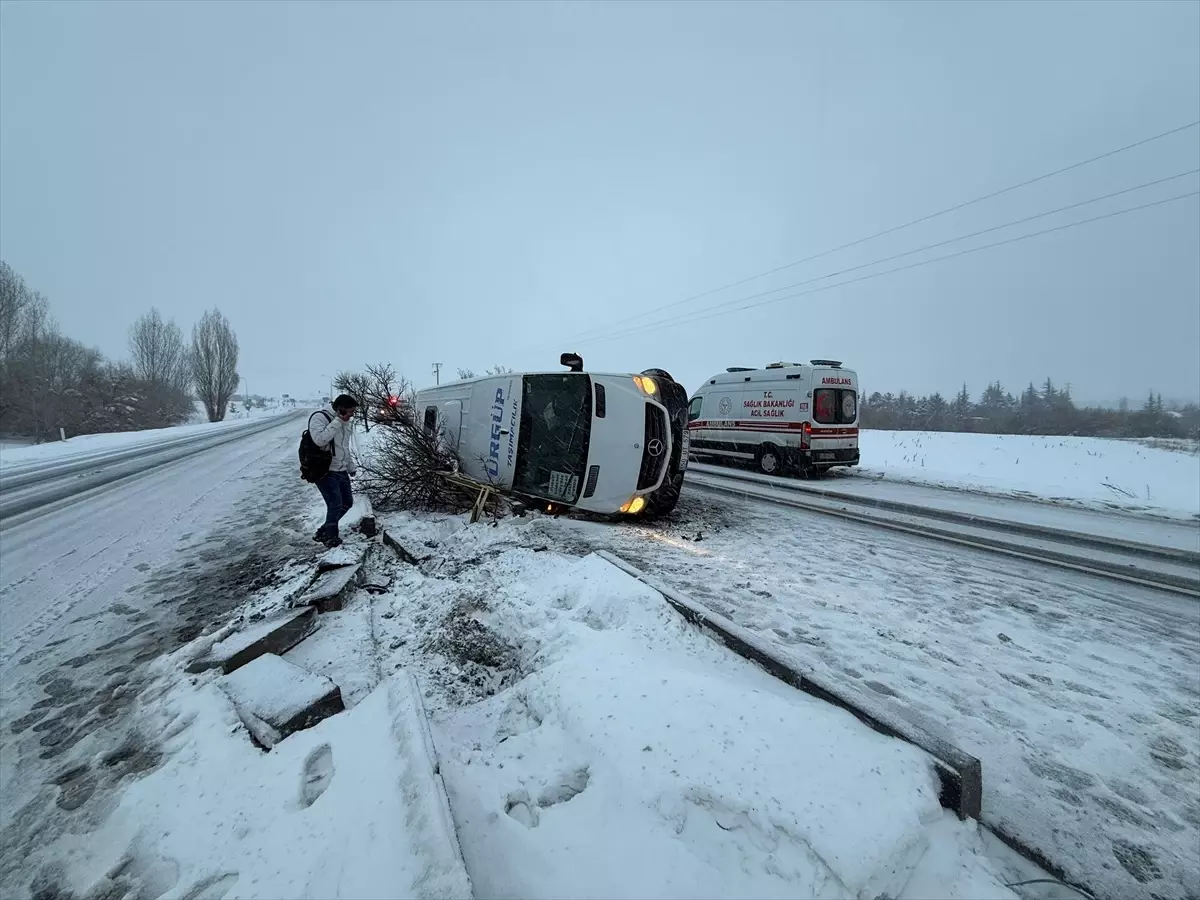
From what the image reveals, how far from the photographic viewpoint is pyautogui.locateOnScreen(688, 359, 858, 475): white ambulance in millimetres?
11172

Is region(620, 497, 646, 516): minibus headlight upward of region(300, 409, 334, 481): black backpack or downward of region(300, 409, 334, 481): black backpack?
downward

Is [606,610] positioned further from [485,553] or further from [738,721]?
[485,553]

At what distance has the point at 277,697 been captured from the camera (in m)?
2.60

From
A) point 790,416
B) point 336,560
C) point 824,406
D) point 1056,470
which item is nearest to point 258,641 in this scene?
point 336,560

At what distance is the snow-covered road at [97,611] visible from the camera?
2.37 m

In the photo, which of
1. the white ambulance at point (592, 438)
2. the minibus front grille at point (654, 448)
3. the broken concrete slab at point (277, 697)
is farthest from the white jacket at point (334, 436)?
the minibus front grille at point (654, 448)

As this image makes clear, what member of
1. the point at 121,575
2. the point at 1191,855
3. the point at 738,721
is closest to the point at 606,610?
the point at 738,721

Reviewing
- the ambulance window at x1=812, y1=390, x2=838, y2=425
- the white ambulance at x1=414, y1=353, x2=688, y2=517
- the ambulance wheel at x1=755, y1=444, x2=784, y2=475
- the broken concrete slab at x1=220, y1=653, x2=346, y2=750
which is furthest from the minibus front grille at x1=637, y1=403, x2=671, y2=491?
the ambulance wheel at x1=755, y1=444, x2=784, y2=475

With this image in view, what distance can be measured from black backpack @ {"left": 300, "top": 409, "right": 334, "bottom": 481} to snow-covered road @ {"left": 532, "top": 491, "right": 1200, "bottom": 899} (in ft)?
9.00

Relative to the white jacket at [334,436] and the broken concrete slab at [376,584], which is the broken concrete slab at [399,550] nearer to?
the broken concrete slab at [376,584]

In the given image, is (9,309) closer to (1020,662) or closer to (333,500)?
(333,500)

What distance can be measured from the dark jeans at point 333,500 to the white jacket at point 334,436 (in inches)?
4.4

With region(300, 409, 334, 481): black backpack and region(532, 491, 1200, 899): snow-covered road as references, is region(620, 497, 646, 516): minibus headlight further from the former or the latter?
region(300, 409, 334, 481): black backpack

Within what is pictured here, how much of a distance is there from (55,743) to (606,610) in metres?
3.22
